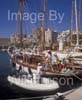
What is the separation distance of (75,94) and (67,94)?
0.51 metres

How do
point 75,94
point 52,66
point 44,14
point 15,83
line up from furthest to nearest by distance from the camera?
point 44,14 < point 52,66 < point 15,83 < point 75,94

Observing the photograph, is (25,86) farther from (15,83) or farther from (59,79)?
(59,79)

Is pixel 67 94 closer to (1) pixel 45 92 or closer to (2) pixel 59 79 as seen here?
(1) pixel 45 92

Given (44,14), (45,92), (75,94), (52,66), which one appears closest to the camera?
(75,94)

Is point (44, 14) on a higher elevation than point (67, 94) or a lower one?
higher

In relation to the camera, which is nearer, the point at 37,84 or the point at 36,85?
the point at 36,85

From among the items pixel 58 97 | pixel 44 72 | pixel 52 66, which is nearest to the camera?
pixel 58 97

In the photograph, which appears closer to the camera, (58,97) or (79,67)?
(58,97)

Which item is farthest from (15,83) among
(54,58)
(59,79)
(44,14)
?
(44,14)

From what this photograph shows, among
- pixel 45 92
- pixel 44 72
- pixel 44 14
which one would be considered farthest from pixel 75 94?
pixel 44 14

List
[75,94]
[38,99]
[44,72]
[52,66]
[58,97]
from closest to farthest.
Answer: [58,97]
[38,99]
[75,94]
[44,72]
[52,66]

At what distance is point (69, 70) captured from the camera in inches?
1025

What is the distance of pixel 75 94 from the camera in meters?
16.1

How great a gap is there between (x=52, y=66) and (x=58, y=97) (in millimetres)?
12182
